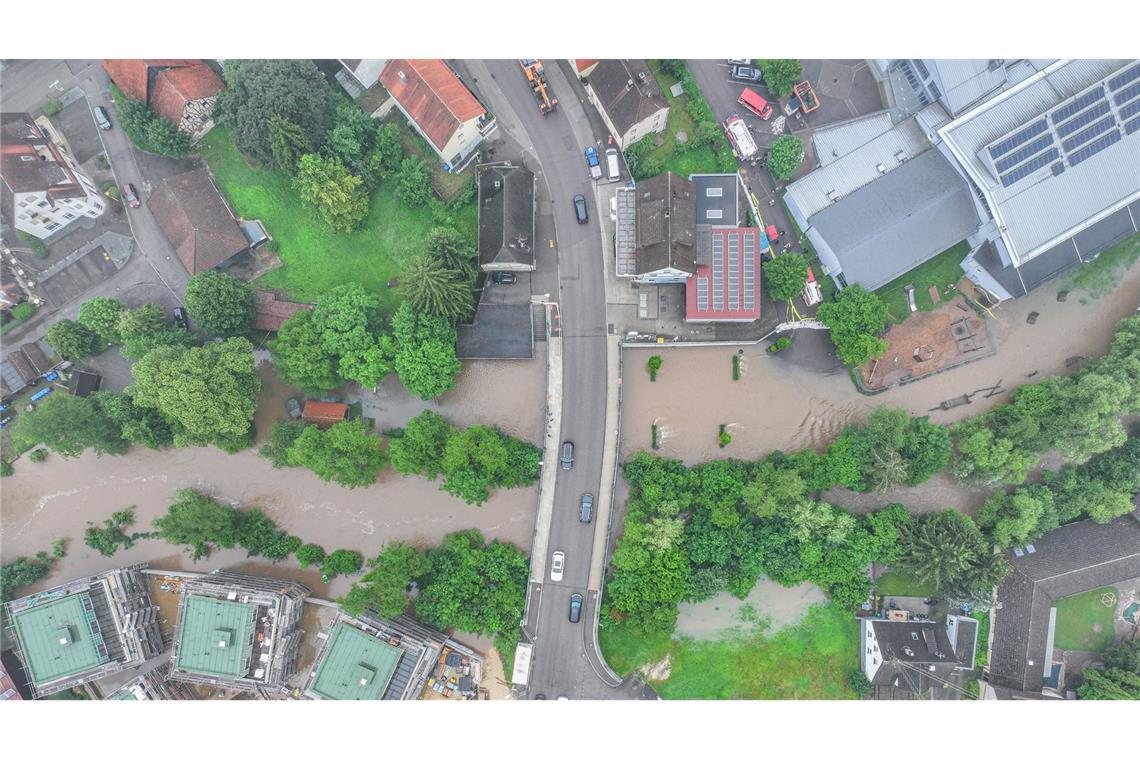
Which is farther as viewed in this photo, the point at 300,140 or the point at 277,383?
the point at 277,383

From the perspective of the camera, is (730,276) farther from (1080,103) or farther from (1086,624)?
(1086,624)

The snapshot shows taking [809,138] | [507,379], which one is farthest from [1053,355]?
[507,379]

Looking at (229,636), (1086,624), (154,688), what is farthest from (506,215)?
(1086,624)

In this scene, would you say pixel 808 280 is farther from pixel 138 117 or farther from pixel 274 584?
pixel 138 117

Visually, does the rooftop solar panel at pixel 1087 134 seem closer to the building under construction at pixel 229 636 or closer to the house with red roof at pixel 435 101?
the house with red roof at pixel 435 101

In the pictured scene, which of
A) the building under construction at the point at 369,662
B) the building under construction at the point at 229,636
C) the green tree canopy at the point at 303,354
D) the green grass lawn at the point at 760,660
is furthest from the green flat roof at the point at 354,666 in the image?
the green tree canopy at the point at 303,354

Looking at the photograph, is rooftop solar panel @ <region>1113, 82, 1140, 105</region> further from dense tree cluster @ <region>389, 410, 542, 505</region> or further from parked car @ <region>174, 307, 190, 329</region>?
parked car @ <region>174, 307, 190, 329</region>
